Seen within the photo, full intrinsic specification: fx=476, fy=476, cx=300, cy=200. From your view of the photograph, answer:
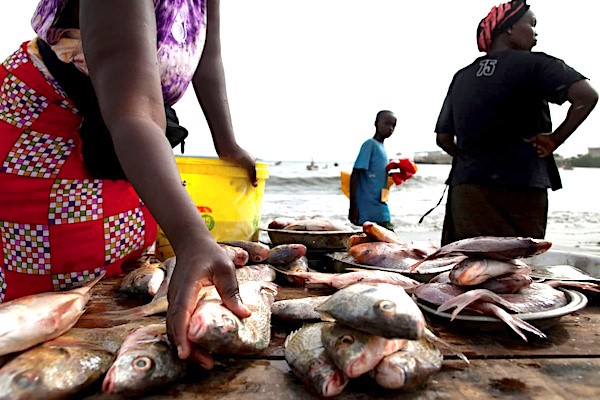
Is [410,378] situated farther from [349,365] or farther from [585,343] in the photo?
[585,343]

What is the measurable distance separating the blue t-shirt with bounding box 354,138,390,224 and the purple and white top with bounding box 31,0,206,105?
4.95 meters

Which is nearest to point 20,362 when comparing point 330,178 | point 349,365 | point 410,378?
point 349,365

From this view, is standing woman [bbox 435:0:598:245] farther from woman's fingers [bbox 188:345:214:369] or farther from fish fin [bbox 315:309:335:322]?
woman's fingers [bbox 188:345:214:369]

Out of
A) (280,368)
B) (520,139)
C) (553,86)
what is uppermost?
(553,86)

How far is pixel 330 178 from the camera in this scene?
31.2m

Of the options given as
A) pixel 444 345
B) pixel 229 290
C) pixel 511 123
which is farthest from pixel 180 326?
pixel 511 123

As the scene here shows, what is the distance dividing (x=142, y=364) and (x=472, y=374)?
0.99 meters

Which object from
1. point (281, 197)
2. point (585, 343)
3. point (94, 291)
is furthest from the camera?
point (281, 197)

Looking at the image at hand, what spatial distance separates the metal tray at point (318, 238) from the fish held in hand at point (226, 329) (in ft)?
5.04

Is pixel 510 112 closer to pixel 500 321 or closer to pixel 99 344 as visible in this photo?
pixel 500 321

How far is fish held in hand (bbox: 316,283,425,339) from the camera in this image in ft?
4.46

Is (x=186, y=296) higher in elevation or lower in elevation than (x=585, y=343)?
higher

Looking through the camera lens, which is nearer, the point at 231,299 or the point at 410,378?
the point at 410,378

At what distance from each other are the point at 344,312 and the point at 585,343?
98 cm
